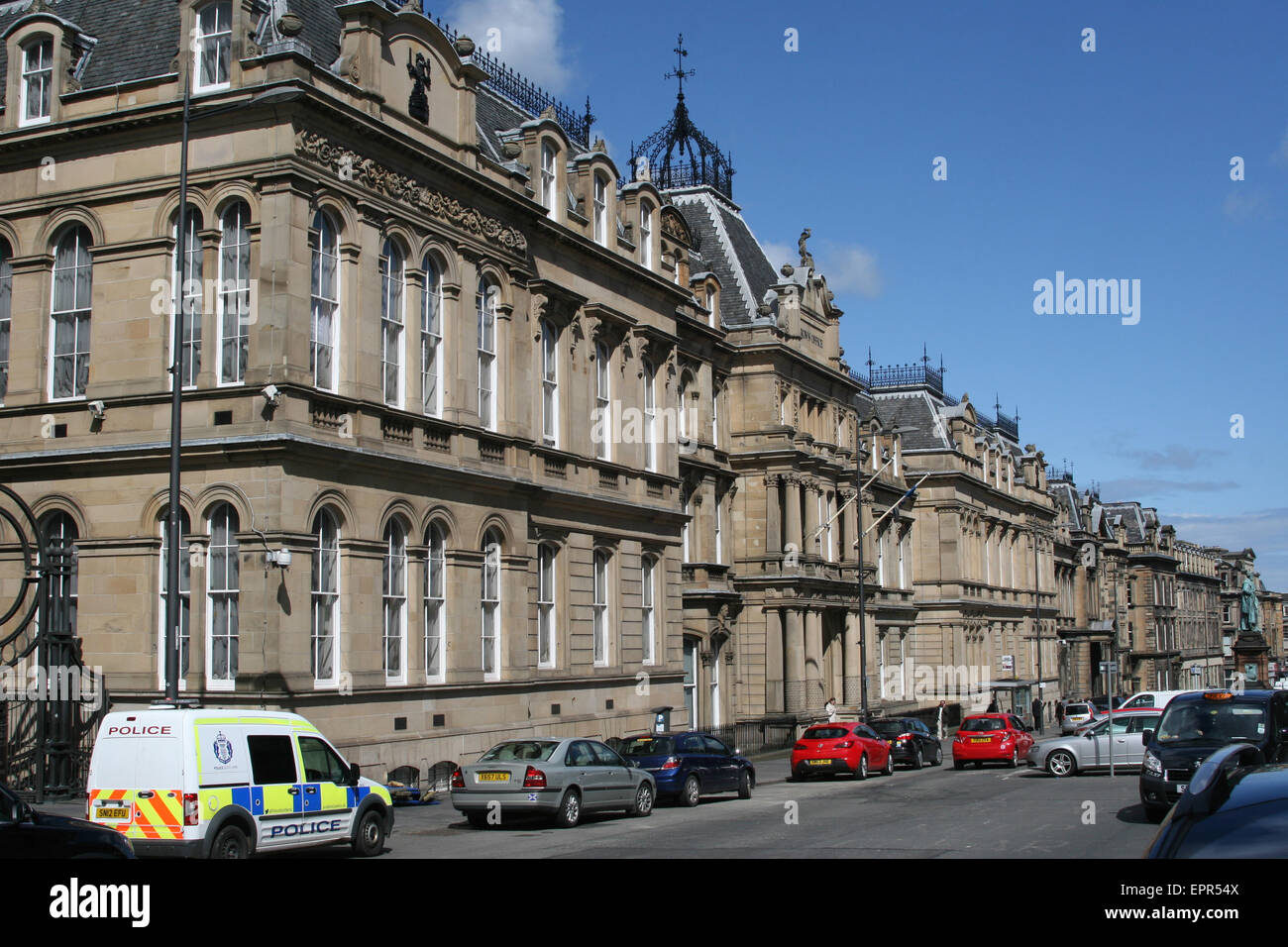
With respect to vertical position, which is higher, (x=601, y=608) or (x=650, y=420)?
Result: (x=650, y=420)

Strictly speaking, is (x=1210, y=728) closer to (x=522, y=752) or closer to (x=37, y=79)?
(x=522, y=752)

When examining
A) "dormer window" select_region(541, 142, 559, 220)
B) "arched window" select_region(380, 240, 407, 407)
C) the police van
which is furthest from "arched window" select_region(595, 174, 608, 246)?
the police van

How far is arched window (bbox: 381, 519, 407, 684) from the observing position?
88.8 ft

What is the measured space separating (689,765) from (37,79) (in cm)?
1894

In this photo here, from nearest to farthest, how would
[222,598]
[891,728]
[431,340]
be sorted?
[222,598] < [431,340] < [891,728]

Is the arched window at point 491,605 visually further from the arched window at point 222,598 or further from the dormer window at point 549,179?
the dormer window at point 549,179

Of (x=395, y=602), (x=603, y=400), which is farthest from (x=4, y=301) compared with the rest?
(x=603, y=400)

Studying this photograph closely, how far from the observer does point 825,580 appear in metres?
53.0

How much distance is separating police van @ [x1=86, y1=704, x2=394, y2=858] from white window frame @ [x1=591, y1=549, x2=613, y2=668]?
19.6m

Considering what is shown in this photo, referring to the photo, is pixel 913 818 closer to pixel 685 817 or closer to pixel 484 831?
pixel 685 817

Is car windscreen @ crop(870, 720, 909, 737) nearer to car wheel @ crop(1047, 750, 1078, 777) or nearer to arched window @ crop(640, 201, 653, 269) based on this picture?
car wheel @ crop(1047, 750, 1078, 777)

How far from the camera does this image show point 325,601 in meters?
25.2

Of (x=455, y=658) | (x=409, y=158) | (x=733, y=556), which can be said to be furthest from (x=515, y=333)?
(x=733, y=556)
